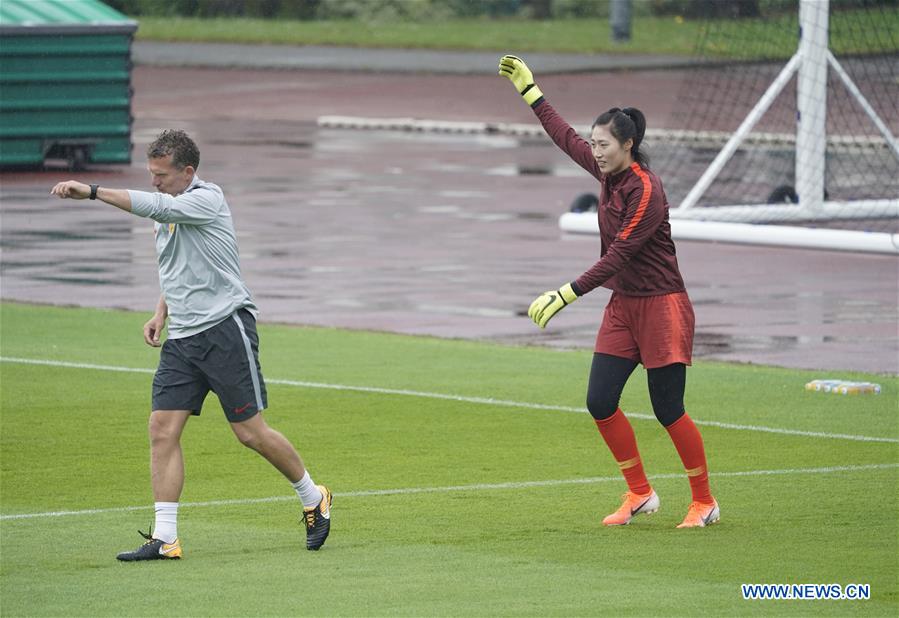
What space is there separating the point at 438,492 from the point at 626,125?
2229 mm

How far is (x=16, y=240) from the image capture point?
877 inches

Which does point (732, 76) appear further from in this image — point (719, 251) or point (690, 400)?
point (690, 400)

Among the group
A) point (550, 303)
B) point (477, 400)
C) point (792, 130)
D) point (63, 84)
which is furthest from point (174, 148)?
point (792, 130)

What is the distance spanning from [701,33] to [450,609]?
1765 inches

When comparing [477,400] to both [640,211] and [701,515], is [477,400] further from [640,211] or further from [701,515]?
[640,211]

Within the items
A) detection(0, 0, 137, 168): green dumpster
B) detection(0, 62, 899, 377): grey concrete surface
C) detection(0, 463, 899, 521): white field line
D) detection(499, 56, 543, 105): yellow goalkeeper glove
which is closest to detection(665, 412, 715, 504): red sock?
detection(0, 463, 899, 521): white field line

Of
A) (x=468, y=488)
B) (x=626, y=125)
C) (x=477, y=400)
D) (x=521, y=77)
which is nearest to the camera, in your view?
(x=626, y=125)

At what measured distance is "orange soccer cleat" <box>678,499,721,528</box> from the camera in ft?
30.3

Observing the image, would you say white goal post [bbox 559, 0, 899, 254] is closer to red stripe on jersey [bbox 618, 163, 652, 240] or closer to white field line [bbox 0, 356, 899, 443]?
white field line [bbox 0, 356, 899, 443]

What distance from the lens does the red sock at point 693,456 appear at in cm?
929

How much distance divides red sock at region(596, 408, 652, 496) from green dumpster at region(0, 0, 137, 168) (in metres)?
21.1

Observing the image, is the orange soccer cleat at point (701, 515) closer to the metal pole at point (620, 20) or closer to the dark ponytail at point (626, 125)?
the dark ponytail at point (626, 125)

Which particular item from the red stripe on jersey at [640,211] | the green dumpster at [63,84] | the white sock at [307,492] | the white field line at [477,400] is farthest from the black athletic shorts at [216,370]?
the green dumpster at [63,84]

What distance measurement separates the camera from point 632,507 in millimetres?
9352
